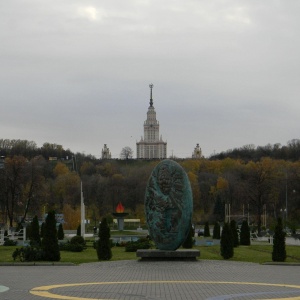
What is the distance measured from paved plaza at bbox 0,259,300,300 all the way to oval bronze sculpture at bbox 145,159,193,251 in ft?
5.66

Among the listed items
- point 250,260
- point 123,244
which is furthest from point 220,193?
point 250,260

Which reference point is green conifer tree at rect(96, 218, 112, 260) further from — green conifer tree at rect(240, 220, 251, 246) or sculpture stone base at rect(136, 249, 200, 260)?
green conifer tree at rect(240, 220, 251, 246)

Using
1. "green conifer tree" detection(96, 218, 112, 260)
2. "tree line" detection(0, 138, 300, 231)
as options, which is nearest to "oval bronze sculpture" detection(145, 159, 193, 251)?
"green conifer tree" detection(96, 218, 112, 260)

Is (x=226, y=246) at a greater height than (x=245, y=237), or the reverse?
(x=245, y=237)

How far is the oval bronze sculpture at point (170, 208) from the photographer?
29.9 metres

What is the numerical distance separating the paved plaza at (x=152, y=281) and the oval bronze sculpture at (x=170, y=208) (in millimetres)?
1726

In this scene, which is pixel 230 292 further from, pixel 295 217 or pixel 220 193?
pixel 220 193

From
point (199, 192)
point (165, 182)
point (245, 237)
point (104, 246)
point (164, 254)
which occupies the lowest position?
point (164, 254)

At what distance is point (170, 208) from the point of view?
3008 centimetres

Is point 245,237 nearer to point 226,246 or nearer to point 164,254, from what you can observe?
point 226,246

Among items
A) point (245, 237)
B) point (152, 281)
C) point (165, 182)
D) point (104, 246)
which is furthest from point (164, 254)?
point (245, 237)

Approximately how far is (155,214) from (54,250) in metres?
4.56

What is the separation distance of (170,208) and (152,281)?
9.62m

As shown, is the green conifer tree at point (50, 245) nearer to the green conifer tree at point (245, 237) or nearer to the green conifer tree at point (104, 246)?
the green conifer tree at point (104, 246)
